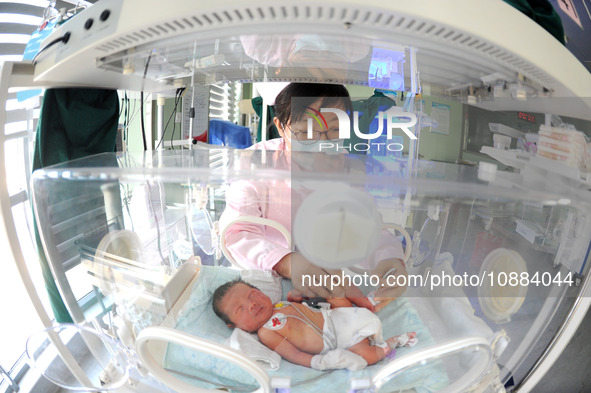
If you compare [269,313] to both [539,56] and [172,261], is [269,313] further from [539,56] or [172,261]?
[539,56]

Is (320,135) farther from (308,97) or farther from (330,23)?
(330,23)

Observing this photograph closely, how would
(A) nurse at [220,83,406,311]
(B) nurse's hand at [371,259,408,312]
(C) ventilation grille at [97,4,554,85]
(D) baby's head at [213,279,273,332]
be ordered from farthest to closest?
1. (D) baby's head at [213,279,273,332]
2. (B) nurse's hand at [371,259,408,312]
3. (A) nurse at [220,83,406,311]
4. (C) ventilation grille at [97,4,554,85]

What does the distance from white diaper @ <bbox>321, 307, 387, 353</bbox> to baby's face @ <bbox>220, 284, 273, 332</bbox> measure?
153 mm

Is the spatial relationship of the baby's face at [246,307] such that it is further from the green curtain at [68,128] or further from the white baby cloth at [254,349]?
the green curtain at [68,128]

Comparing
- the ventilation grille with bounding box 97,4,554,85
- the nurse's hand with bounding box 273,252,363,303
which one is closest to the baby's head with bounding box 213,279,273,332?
the nurse's hand with bounding box 273,252,363,303

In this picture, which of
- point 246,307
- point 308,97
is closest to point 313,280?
point 246,307

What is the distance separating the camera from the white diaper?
0.72 metres

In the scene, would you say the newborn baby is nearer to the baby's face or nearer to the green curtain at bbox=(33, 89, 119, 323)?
the baby's face

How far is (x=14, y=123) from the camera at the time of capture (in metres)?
0.68

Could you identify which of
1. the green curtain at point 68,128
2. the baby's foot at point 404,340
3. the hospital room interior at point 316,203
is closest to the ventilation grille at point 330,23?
the hospital room interior at point 316,203

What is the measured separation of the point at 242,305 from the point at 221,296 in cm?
7

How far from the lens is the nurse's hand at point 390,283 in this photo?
0.73 meters

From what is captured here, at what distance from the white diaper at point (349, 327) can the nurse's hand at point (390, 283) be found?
3cm

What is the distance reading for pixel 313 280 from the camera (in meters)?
0.73
